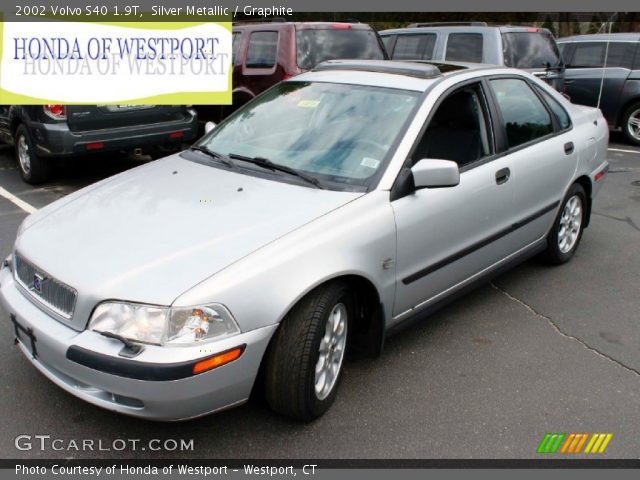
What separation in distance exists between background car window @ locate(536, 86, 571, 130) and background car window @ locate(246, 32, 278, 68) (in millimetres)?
4161

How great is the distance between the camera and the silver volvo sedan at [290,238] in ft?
8.32

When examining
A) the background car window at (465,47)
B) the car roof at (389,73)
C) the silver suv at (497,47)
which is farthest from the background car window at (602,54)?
the car roof at (389,73)

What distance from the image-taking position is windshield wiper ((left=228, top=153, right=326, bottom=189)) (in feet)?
10.9

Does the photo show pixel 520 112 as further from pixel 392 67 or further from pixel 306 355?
pixel 306 355

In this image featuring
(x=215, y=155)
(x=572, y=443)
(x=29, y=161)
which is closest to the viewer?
(x=572, y=443)

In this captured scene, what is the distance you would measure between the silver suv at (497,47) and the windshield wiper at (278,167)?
581cm

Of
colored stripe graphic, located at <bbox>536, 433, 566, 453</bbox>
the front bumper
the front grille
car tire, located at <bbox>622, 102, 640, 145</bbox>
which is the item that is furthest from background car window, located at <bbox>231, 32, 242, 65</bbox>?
colored stripe graphic, located at <bbox>536, 433, 566, 453</bbox>

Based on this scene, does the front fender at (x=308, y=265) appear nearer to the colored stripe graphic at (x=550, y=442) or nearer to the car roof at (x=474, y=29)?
the colored stripe graphic at (x=550, y=442)

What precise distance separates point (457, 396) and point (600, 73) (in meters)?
8.74

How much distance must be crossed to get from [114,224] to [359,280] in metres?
1.18

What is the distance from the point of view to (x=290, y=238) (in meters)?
2.82

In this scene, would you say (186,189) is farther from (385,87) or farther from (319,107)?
(385,87)

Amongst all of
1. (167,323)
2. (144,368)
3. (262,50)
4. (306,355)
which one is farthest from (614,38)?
(144,368)

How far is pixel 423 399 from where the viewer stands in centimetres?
324
